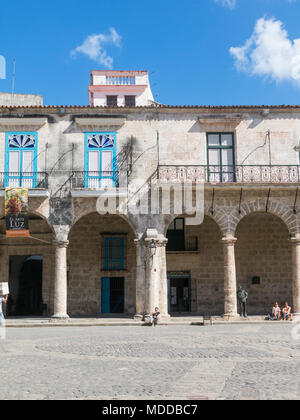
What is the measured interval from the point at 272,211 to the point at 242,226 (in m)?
3.41

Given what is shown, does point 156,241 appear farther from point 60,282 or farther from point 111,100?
point 111,100

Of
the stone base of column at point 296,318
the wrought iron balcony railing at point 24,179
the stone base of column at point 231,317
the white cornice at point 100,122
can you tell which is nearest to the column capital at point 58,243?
the wrought iron balcony railing at point 24,179

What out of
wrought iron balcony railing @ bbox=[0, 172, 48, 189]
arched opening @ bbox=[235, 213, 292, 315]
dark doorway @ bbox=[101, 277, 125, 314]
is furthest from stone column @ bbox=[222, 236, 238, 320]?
wrought iron balcony railing @ bbox=[0, 172, 48, 189]

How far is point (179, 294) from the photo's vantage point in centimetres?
A: 2456

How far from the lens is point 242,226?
24.7 metres

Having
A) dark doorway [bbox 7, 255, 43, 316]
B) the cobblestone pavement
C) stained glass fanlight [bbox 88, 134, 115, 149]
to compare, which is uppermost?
stained glass fanlight [bbox 88, 134, 115, 149]

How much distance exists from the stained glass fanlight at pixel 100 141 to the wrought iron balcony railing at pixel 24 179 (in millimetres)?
2237

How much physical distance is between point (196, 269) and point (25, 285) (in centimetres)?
796

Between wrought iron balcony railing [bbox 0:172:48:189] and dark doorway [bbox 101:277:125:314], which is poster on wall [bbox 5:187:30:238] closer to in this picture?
wrought iron balcony railing [bbox 0:172:48:189]

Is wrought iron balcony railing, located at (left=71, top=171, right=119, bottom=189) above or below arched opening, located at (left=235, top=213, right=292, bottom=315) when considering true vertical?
above

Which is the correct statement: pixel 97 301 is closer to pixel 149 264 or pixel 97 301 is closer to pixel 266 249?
pixel 149 264

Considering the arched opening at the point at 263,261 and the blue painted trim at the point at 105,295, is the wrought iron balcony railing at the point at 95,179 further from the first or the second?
the arched opening at the point at 263,261

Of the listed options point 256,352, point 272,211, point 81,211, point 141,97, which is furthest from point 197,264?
point 141,97

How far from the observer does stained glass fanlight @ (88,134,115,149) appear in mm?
21797
